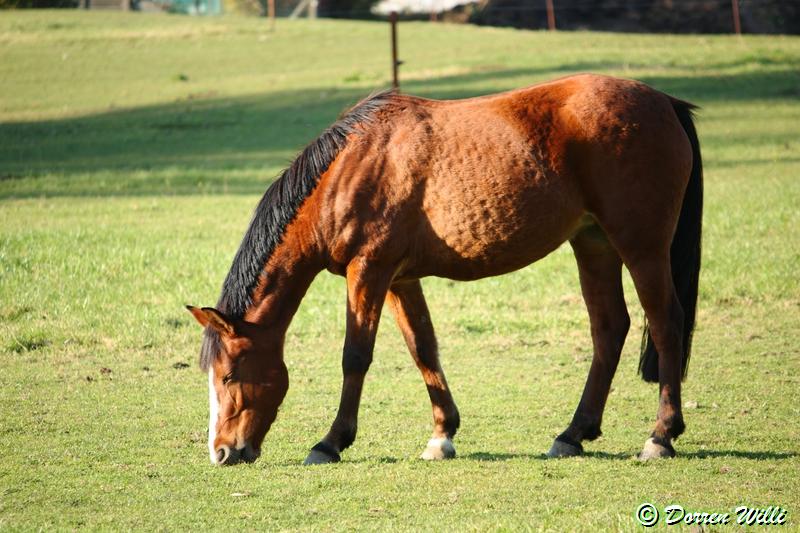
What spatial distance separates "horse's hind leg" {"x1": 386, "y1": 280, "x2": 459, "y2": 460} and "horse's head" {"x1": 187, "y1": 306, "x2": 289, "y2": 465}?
939 mm

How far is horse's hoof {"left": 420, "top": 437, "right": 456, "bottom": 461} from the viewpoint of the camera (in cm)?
636

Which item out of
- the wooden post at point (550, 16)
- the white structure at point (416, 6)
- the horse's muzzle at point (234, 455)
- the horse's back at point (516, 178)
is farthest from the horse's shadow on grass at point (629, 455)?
the white structure at point (416, 6)

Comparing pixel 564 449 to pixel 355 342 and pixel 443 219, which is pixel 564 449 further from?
pixel 443 219

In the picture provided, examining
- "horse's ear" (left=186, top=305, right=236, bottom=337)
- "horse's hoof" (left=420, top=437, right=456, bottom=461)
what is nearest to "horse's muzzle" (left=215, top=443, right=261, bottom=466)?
"horse's ear" (left=186, top=305, right=236, bottom=337)

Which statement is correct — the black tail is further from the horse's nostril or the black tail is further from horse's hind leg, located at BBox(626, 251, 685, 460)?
the horse's nostril

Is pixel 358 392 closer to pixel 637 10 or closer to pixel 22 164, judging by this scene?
pixel 22 164

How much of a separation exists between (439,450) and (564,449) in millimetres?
727

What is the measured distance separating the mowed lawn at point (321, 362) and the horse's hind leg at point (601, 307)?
0.35 metres

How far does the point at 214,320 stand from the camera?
6.12 meters

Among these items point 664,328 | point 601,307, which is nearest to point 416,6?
point 601,307

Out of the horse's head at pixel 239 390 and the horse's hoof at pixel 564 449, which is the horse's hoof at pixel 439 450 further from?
the horse's head at pixel 239 390

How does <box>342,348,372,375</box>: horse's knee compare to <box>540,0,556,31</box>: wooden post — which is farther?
<box>540,0,556,31</box>: wooden post

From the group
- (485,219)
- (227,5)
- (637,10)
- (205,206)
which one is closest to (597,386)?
(485,219)

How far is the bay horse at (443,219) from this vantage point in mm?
6246
